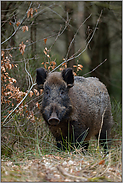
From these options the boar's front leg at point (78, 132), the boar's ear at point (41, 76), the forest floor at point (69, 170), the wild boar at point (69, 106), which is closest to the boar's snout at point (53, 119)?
the wild boar at point (69, 106)

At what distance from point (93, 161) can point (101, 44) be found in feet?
32.2

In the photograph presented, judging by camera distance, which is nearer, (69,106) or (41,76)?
(69,106)

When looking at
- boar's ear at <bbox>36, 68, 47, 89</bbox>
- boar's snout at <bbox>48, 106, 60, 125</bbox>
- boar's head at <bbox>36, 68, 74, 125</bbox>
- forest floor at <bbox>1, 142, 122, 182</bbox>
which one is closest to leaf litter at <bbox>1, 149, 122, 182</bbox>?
forest floor at <bbox>1, 142, 122, 182</bbox>

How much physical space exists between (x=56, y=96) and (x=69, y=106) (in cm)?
31

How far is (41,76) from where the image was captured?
514 cm

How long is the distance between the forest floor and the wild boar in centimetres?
59

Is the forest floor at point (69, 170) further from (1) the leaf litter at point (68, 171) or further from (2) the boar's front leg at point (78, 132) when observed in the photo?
(2) the boar's front leg at point (78, 132)

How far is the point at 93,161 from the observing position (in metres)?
3.87

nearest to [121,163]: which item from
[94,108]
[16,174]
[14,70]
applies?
[16,174]

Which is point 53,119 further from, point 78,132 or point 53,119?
point 78,132

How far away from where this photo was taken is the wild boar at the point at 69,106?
455 centimetres

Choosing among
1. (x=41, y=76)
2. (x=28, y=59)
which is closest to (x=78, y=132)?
(x=41, y=76)

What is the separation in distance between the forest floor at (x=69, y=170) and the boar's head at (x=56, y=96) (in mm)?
725

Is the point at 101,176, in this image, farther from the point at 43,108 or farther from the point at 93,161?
→ the point at 43,108
